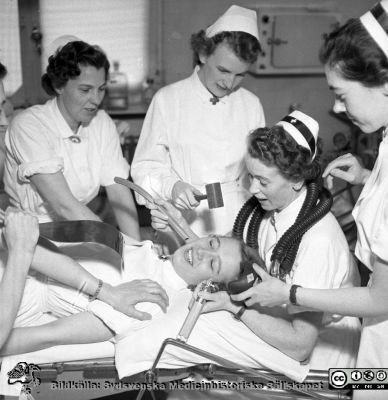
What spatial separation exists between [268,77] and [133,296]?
1812 millimetres

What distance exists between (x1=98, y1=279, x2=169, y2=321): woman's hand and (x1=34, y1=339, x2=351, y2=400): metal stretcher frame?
0.49ft

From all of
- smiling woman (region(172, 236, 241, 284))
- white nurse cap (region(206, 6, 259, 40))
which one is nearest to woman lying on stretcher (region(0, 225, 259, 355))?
smiling woman (region(172, 236, 241, 284))

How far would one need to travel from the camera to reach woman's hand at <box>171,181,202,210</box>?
1816 mm

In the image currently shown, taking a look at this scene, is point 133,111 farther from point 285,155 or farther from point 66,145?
point 285,155

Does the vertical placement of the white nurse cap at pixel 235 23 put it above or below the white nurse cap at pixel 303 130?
above

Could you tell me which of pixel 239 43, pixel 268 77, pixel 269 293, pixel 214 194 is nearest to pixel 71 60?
pixel 239 43

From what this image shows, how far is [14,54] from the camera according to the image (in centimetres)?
197

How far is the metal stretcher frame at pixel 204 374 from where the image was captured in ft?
4.67

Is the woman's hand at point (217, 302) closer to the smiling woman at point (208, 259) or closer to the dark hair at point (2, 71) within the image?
the smiling woman at point (208, 259)

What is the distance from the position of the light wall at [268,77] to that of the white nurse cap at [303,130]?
1177mm

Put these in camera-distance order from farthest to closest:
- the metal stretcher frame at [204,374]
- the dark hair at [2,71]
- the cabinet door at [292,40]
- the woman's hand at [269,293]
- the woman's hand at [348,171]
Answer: the cabinet door at [292,40]
the dark hair at [2,71]
the woman's hand at [348,171]
the metal stretcher frame at [204,374]
the woman's hand at [269,293]

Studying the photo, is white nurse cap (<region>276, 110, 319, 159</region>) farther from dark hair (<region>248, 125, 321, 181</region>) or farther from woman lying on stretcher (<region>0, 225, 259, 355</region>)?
woman lying on stretcher (<region>0, 225, 259, 355</region>)

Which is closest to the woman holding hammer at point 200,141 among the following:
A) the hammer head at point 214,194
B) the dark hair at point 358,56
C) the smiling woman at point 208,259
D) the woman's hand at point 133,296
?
the hammer head at point 214,194

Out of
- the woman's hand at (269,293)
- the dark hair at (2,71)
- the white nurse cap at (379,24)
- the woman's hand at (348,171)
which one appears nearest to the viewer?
the white nurse cap at (379,24)
